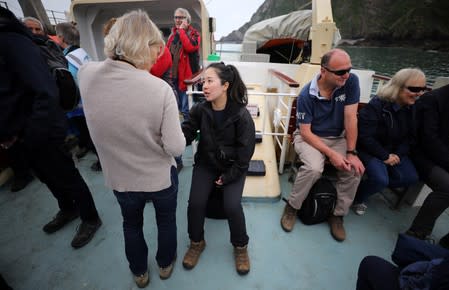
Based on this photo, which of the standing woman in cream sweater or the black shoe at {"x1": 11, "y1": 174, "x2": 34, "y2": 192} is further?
the black shoe at {"x1": 11, "y1": 174, "x2": 34, "y2": 192}

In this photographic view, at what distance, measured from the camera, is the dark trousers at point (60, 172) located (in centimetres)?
149

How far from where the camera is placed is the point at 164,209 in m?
1.27

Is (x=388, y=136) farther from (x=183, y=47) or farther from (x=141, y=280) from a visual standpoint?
(x=183, y=47)

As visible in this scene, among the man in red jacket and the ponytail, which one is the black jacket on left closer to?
the ponytail

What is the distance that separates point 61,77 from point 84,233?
50.7 inches

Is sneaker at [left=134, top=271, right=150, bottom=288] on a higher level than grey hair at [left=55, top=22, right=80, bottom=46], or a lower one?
lower

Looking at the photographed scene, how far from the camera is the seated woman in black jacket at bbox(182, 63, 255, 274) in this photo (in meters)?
1.57

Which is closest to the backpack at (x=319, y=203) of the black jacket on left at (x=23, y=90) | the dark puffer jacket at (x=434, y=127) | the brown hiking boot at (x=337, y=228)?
the brown hiking boot at (x=337, y=228)

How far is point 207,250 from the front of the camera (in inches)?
69.5

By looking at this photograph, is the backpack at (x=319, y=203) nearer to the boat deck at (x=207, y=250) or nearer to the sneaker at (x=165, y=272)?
the boat deck at (x=207, y=250)

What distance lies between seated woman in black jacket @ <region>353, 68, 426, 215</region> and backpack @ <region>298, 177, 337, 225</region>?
451 mm

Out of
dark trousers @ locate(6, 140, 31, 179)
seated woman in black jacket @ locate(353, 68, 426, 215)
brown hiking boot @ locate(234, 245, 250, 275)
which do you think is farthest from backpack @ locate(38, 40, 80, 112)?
seated woman in black jacket @ locate(353, 68, 426, 215)

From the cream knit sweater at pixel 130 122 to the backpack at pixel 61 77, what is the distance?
0.74 meters

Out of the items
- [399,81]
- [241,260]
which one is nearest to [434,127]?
[399,81]
